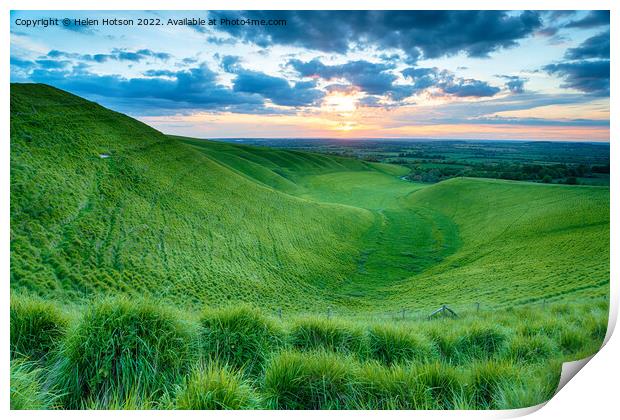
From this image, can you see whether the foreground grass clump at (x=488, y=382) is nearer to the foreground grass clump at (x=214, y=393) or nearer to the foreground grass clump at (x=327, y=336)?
the foreground grass clump at (x=327, y=336)

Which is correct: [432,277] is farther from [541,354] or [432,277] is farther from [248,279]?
[541,354]

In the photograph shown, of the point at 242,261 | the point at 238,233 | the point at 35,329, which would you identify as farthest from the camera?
the point at 238,233

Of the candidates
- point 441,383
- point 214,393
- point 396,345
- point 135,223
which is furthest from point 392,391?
point 135,223

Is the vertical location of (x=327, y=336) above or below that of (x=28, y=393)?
above

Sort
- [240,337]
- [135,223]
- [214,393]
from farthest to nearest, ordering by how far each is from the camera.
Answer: [135,223], [240,337], [214,393]

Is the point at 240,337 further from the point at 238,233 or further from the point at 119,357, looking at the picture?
the point at 238,233

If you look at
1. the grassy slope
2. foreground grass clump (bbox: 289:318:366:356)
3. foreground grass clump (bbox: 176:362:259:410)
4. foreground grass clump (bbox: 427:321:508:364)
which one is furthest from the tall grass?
the grassy slope
